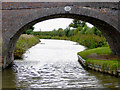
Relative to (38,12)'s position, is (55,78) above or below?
below

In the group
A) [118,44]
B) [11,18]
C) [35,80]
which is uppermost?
[11,18]

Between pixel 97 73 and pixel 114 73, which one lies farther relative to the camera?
pixel 97 73

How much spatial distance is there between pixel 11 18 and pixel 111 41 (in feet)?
21.0

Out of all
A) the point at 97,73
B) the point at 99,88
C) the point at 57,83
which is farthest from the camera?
the point at 97,73

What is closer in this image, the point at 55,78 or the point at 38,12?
the point at 55,78

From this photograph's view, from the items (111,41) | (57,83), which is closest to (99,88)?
(57,83)

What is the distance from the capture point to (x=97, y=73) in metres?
10.9

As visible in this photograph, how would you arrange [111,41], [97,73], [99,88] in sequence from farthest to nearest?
[111,41]
[97,73]
[99,88]

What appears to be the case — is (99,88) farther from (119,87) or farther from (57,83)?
(57,83)

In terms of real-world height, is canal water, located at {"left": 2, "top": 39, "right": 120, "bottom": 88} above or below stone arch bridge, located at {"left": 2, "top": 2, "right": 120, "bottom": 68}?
below

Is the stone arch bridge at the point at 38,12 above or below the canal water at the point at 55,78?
above

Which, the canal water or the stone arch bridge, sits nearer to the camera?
the canal water

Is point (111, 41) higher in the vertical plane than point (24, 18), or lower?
lower

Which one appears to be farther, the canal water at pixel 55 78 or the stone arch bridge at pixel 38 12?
the stone arch bridge at pixel 38 12
